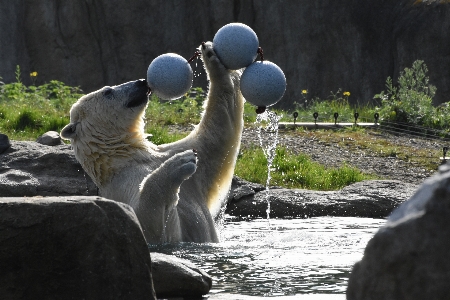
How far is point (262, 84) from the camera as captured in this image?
516 cm

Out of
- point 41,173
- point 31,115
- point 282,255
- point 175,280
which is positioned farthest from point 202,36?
point 175,280

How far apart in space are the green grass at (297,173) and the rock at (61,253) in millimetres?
5575

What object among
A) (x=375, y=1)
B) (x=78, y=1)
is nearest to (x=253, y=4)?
(x=375, y=1)

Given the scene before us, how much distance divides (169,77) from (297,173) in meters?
3.84

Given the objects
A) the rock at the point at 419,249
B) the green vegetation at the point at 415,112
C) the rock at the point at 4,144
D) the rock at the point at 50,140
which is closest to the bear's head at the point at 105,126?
the rock at the point at 4,144

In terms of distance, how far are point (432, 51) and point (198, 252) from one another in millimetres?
11494

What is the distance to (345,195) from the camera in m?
7.45

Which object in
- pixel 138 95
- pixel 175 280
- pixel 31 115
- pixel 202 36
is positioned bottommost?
pixel 175 280

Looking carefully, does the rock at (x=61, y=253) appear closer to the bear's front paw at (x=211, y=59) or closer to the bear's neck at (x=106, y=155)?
the bear's neck at (x=106, y=155)

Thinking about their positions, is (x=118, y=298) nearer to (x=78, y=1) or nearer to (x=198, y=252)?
(x=198, y=252)

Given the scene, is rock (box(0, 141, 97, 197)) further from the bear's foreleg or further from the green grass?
the bear's foreleg

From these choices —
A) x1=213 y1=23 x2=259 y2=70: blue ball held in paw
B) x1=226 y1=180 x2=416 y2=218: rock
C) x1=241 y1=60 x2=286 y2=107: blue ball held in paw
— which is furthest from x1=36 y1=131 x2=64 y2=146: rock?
x1=241 y1=60 x2=286 y2=107: blue ball held in paw

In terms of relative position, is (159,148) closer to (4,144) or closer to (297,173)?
(4,144)

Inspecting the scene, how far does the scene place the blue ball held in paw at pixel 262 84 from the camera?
516cm
